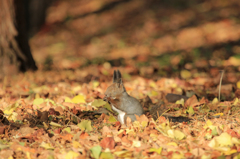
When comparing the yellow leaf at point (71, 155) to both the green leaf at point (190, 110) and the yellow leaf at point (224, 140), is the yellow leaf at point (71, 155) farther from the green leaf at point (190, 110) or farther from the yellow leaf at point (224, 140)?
the green leaf at point (190, 110)

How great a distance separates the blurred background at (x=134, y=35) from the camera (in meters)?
5.53

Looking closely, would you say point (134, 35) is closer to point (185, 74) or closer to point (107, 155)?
point (185, 74)

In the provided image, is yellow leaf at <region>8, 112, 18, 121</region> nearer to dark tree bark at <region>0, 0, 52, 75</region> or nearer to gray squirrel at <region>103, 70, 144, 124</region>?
gray squirrel at <region>103, 70, 144, 124</region>

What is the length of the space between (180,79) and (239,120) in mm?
2094

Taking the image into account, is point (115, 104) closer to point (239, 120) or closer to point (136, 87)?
point (239, 120)

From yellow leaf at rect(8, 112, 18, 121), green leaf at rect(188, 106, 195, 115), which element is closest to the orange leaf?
yellow leaf at rect(8, 112, 18, 121)

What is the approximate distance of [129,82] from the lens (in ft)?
14.1

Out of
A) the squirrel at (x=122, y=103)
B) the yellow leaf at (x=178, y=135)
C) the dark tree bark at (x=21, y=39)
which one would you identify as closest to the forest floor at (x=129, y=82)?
the yellow leaf at (x=178, y=135)

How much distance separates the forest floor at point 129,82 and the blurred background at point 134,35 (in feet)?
0.08

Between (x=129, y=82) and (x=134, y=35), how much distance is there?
374 cm

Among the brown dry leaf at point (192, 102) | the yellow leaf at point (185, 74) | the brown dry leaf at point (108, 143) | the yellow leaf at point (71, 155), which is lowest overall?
the yellow leaf at point (71, 155)

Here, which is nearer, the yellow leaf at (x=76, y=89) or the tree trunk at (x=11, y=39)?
the yellow leaf at (x=76, y=89)

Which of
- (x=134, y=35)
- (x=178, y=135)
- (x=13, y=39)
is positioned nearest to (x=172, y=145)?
(x=178, y=135)

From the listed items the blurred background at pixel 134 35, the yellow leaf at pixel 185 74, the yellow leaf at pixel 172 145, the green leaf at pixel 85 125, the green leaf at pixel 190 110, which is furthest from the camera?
the blurred background at pixel 134 35
